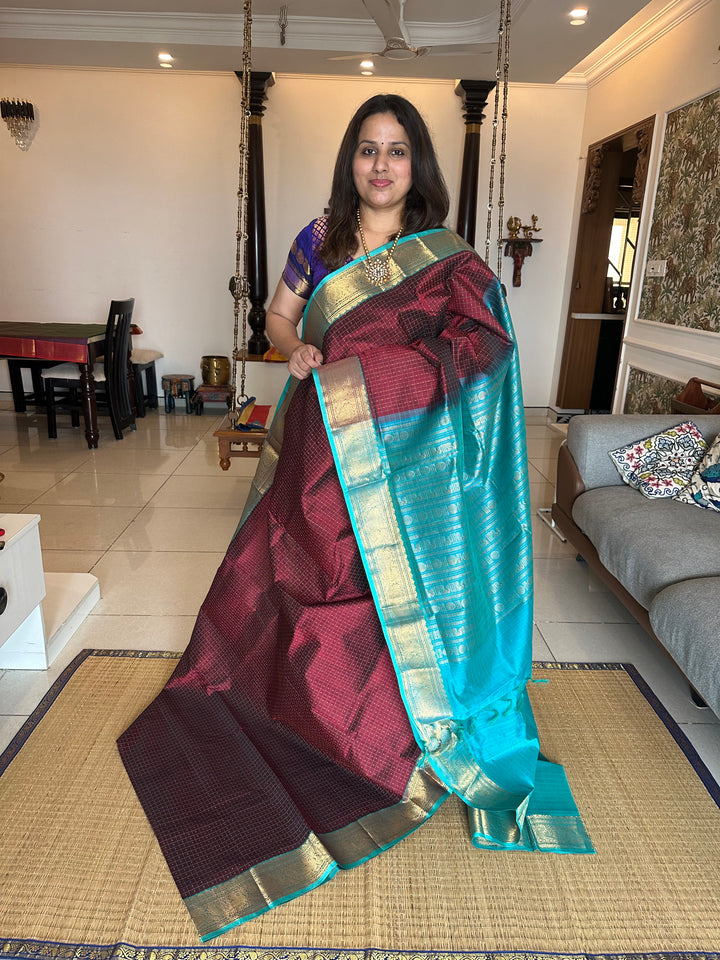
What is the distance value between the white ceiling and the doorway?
2.71 feet

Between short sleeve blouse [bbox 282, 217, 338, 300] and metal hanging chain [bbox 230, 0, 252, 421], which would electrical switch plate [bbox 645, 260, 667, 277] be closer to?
metal hanging chain [bbox 230, 0, 252, 421]

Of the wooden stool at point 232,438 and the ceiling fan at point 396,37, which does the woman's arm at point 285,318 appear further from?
the ceiling fan at point 396,37

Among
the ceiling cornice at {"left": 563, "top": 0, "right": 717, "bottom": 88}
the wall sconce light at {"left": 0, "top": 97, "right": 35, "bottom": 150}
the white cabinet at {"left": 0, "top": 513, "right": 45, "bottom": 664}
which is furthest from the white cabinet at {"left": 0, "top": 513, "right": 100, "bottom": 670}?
the wall sconce light at {"left": 0, "top": 97, "right": 35, "bottom": 150}

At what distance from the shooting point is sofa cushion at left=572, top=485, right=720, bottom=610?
82.3 inches

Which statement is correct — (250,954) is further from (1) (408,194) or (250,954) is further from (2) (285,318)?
(1) (408,194)

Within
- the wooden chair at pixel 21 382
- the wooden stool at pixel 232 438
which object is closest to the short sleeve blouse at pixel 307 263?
the wooden stool at pixel 232 438

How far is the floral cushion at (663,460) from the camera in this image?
2615 mm

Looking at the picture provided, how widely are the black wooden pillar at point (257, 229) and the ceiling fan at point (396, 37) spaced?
118 cm

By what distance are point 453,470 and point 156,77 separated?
Result: 535 centimetres

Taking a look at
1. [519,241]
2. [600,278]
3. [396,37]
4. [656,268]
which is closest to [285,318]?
[396,37]

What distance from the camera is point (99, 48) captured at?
4.61m

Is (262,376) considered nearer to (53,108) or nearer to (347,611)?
(53,108)

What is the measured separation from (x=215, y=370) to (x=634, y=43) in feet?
12.3

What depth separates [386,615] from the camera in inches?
56.5
